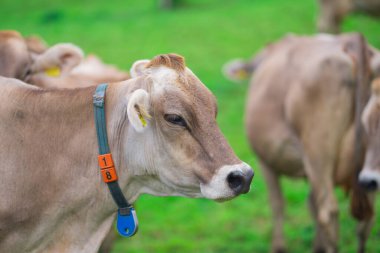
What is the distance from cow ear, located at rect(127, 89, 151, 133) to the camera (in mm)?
3355

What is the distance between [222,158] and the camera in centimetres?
338

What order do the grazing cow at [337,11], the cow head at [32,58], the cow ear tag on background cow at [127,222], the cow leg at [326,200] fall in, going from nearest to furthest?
the cow ear tag on background cow at [127,222] → the cow head at [32,58] → the cow leg at [326,200] → the grazing cow at [337,11]

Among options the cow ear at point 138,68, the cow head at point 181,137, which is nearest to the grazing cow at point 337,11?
the cow ear at point 138,68

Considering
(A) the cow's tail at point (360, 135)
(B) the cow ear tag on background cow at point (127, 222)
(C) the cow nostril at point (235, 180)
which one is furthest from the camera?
(A) the cow's tail at point (360, 135)

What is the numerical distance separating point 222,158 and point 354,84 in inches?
109

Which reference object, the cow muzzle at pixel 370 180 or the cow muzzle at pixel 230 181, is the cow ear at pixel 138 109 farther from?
the cow muzzle at pixel 370 180

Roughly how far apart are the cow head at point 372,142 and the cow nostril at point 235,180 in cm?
224

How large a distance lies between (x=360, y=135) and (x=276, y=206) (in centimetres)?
141

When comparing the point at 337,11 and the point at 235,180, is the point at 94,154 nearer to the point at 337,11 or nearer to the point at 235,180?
the point at 235,180

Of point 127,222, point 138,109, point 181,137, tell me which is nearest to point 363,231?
point 127,222

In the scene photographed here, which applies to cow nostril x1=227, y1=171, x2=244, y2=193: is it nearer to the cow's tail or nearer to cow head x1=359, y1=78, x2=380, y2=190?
cow head x1=359, y1=78, x2=380, y2=190

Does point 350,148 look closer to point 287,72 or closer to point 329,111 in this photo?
point 329,111

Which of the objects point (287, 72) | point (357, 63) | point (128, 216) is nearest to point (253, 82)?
point (287, 72)

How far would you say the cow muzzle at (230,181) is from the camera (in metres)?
3.35
